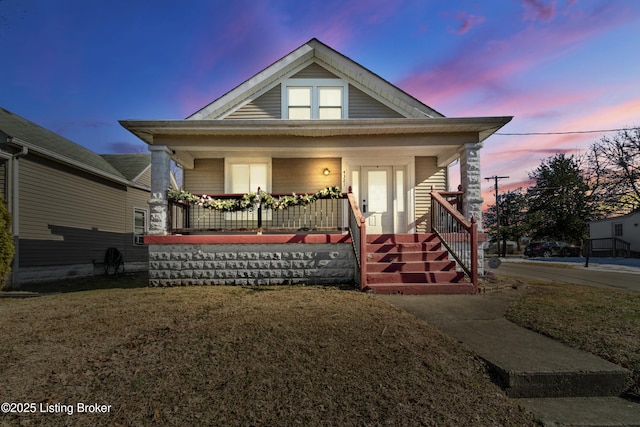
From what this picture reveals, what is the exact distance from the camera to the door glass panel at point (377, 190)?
9.72 metres

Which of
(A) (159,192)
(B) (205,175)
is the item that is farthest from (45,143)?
(A) (159,192)

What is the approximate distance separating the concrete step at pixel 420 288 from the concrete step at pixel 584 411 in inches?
131

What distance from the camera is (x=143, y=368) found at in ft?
9.25

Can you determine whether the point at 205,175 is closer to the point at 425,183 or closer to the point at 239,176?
the point at 239,176

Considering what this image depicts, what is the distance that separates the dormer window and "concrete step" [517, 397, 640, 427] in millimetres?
8671

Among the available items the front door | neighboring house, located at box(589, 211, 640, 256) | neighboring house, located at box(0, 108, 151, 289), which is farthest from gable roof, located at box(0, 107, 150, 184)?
neighboring house, located at box(589, 211, 640, 256)

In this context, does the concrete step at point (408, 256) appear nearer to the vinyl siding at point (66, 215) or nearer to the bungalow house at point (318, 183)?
the bungalow house at point (318, 183)

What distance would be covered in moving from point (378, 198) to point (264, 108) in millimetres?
4524

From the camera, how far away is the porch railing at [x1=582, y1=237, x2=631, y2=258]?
22031 millimetres

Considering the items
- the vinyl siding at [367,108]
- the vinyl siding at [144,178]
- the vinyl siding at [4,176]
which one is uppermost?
the vinyl siding at [367,108]

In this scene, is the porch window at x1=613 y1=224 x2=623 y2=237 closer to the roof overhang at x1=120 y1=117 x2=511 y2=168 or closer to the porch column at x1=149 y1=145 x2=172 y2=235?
the roof overhang at x1=120 y1=117 x2=511 y2=168

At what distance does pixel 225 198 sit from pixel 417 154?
5.70 meters

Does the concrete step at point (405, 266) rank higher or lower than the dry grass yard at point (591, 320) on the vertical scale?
higher

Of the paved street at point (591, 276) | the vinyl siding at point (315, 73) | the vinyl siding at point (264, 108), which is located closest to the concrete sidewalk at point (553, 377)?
the paved street at point (591, 276)
